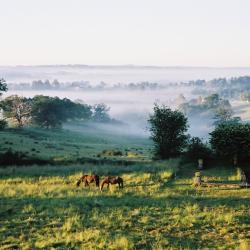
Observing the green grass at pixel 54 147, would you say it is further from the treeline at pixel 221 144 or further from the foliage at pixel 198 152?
the foliage at pixel 198 152

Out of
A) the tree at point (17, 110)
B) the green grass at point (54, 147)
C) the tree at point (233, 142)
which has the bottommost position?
the green grass at point (54, 147)

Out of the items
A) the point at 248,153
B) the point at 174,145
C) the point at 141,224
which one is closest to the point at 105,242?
the point at 141,224

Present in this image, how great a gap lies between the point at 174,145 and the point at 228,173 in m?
15.6

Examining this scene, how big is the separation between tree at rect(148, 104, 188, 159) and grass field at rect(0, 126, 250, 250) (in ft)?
56.7

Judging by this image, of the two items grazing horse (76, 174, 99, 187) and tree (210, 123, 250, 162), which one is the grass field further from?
tree (210, 123, 250, 162)

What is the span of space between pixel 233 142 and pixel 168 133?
12890 millimetres

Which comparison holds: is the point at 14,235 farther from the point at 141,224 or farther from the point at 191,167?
the point at 191,167

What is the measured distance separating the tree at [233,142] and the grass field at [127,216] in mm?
6276

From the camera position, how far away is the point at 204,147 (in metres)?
46.3

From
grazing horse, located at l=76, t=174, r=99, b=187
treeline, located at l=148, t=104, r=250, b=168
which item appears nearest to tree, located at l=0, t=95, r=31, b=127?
treeline, located at l=148, t=104, r=250, b=168

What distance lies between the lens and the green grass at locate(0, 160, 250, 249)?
20688mm

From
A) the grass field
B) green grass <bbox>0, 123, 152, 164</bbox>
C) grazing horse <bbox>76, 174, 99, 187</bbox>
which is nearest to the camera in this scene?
the grass field

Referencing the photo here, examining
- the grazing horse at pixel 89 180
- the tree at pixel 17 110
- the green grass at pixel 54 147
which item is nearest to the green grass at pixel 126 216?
the grazing horse at pixel 89 180

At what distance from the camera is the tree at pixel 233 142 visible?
4316 cm
